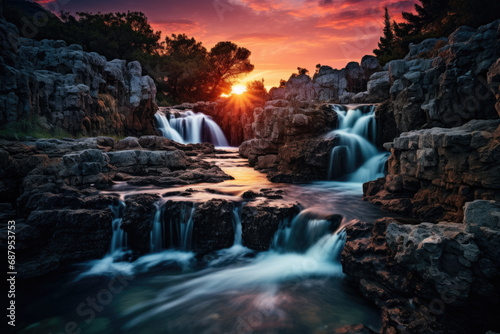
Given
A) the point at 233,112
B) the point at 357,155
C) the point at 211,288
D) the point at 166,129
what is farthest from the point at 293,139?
the point at 233,112

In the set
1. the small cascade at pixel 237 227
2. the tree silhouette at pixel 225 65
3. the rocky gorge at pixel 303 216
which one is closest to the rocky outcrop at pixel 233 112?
the tree silhouette at pixel 225 65

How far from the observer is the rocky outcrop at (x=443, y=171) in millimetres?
5020

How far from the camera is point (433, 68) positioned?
9703 millimetres

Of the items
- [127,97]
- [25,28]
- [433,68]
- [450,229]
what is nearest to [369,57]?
[433,68]

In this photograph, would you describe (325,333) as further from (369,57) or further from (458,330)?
(369,57)

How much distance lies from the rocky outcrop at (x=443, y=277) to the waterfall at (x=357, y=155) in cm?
755

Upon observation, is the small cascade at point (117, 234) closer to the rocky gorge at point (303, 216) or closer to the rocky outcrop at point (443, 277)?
the rocky gorge at point (303, 216)

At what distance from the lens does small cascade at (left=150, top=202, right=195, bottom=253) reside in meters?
6.94

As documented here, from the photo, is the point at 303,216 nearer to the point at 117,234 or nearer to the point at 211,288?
the point at 211,288

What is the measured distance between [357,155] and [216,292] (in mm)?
9702

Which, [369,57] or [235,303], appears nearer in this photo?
[235,303]

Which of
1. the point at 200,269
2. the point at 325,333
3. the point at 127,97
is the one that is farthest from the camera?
the point at 127,97

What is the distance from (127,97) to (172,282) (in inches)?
803

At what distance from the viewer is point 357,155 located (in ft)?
40.1
